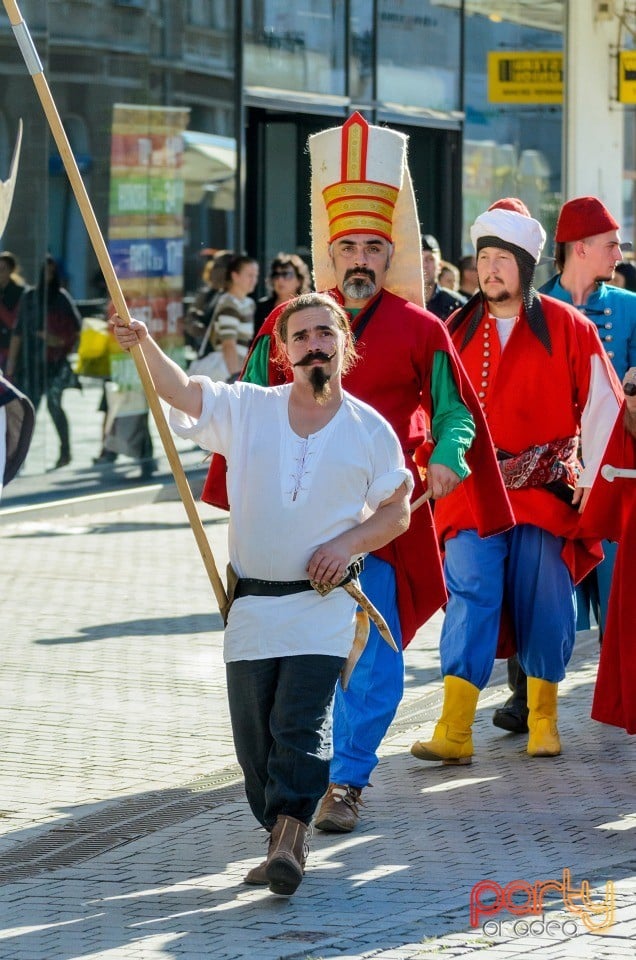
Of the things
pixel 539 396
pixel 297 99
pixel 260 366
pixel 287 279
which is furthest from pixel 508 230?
pixel 297 99

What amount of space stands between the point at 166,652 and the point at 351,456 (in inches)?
153

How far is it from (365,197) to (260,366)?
2.12ft

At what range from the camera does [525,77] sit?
67.9 feet

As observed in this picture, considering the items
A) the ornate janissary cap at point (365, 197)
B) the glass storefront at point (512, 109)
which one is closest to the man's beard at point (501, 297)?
the ornate janissary cap at point (365, 197)

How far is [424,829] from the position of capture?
579 centimetres

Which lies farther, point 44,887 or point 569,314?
point 569,314

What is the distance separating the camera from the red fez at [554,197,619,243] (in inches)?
300

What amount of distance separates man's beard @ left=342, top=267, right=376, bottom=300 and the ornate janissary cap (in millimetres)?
136

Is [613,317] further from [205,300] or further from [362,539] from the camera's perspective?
[205,300]

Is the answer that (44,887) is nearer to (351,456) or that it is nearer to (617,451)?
(351,456)

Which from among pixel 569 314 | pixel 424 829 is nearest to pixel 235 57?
pixel 569 314

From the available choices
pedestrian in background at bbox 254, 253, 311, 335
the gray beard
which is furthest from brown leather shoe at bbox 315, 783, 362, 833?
pedestrian in background at bbox 254, 253, 311, 335

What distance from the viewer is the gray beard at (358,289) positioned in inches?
234

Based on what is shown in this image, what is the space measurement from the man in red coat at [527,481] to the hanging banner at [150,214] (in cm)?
780
